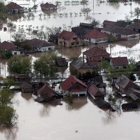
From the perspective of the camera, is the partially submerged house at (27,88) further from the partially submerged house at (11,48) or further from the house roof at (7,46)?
the house roof at (7,46)

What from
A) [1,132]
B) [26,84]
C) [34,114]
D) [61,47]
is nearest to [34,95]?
[26,84]

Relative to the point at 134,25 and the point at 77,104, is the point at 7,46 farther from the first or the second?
the point at 134,25

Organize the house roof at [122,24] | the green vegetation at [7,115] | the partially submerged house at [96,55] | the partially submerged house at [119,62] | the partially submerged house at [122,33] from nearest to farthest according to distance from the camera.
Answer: the green vegetation at [7,115] → the partially submerged house at [119,62] → the partially submerged house at [96,55] → the partially submerged house at [122,33] → the house roof at [122,24]

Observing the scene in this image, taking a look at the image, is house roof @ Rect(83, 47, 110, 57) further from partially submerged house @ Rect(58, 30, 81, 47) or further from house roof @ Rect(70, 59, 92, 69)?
partially submerged house @ Rect(58, 30, 81, 47)

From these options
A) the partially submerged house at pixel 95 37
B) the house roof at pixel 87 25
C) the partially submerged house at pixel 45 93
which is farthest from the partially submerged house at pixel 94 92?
the house roof at pixel 87 25

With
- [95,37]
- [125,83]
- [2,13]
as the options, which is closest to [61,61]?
[125,83]

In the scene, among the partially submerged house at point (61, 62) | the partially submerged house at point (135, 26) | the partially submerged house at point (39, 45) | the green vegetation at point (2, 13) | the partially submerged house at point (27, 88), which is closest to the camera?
the partially submerged house at point (27, 88)

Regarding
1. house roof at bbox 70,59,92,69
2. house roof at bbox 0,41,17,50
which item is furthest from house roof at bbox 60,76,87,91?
house roof at bbox 0,41,17,50
